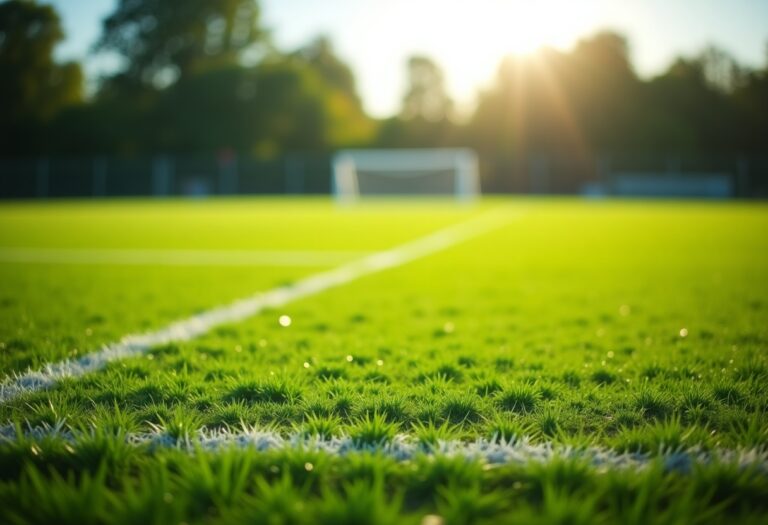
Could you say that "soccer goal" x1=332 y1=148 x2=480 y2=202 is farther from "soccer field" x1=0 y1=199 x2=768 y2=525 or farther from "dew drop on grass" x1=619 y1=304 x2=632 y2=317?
"dew drop on grass" x1=619 y1=304 x2=632 y2=317

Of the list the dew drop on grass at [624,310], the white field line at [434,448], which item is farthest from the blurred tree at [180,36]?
the white field line at [434,448]

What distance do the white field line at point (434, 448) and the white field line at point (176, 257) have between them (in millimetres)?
5334

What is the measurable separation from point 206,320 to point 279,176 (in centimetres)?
3328

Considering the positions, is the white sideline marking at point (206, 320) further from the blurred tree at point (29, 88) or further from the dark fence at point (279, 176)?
the dark fence at point (279, 176)

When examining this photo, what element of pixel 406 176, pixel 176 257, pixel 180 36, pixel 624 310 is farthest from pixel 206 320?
pixel 180 36

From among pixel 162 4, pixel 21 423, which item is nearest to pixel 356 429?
pixel 21 423

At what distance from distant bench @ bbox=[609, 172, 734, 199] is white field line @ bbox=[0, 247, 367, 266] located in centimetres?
2964

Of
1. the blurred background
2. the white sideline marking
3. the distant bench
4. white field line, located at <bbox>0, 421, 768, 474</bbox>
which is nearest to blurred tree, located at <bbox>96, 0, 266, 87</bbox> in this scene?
the blurred background

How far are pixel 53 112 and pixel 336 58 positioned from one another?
26.6m

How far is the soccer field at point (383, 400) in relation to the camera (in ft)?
5.45

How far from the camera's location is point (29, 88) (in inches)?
1501

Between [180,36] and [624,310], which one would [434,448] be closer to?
[624,310]

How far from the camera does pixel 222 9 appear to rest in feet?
152

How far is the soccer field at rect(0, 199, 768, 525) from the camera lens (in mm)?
1660
